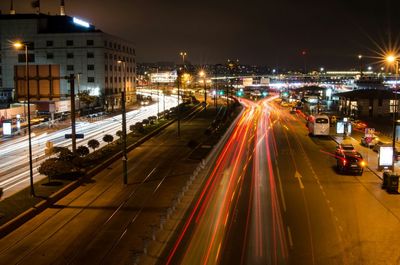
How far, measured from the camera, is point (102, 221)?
2288 centimetres

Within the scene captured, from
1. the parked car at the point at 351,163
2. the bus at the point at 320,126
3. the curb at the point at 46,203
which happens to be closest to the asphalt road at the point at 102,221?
the curb at the point at 46,203

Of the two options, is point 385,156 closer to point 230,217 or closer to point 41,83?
point 230,217

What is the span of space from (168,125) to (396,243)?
5071 centimetres

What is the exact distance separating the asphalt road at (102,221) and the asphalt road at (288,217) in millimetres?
2225

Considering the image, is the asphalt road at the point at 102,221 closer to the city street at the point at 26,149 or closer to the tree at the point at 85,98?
the city street at the point at 26,149

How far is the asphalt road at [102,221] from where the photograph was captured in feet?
61.1

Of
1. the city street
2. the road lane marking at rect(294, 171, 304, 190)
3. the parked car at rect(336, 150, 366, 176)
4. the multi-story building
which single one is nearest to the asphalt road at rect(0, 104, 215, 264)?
the city street

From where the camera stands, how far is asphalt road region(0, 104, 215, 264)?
18625 millimetres

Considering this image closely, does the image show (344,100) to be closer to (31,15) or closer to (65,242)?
(31,15)

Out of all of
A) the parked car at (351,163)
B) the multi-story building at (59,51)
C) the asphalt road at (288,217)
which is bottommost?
the asphalt road at (288,217)

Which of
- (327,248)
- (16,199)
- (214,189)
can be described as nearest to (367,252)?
(327,248)

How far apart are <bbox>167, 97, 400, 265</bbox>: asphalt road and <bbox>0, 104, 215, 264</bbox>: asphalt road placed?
2.23 meters

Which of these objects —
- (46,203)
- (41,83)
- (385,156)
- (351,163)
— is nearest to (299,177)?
(351,163)

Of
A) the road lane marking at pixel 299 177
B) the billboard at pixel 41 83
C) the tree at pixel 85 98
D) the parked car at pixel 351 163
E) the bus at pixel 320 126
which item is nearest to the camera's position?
the road lane marking at pixel 299 177
